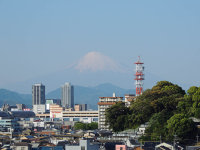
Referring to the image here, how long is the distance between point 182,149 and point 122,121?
22.4 meters

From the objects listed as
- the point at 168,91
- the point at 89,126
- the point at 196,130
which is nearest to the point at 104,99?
Answer: the point at 89,126

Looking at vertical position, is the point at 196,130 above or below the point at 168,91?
below

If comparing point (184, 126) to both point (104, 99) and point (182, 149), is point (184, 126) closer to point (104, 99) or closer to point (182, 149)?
point (182, 149)

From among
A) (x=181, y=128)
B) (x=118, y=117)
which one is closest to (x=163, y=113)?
(x=118, y=117)

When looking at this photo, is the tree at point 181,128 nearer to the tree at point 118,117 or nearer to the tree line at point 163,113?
the tree line at point 163,113

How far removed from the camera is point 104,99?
125 metres

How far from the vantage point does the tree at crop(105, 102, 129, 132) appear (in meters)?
79.9

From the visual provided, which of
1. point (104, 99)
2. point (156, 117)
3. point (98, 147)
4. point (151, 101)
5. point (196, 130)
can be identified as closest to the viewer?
point (98, 147)

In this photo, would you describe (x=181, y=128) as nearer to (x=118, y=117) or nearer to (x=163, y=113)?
(x=163, y=113)

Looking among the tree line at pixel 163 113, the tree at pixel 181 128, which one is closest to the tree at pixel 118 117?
the tree line at pixel 163 113

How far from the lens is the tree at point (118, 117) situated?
79.9m

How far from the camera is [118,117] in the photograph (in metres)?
80.2

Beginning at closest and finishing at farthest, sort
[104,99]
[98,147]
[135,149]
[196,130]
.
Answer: [135,149] < [98,147] < [196,130] < [104,99]

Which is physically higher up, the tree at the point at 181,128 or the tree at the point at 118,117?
the tree at the point at 118,117
